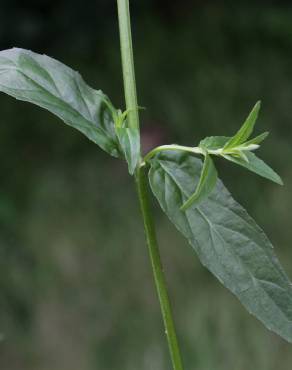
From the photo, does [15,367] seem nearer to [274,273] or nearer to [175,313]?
[175,313]

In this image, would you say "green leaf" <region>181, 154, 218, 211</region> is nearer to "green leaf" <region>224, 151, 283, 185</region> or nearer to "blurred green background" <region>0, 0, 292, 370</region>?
"green leaf" <region>224, 151, 283, 185</region>

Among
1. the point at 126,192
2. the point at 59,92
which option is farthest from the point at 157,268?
the point at 126,192

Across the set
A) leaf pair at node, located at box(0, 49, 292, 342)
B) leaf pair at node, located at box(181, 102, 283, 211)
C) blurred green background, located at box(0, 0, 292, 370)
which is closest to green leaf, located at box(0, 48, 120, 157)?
leaf pair at node, located at box(0, 49, 292, 342)

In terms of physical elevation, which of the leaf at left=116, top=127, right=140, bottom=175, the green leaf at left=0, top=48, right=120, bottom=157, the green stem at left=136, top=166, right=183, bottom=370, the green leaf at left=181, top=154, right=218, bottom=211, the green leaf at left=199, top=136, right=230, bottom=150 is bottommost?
the green stem at left=136, top=166, right=183, bottom=370

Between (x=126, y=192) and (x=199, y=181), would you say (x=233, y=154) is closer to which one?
(x=199, y=181)

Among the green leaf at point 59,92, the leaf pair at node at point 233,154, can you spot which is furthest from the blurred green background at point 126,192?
the leaf pair at node at point 233,154

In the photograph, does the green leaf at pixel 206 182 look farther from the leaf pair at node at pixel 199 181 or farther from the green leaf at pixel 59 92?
the green leaf at pixel 59 92

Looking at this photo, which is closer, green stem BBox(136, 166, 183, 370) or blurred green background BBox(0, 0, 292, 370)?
green stem BBox(136, 166, 183, 370)
